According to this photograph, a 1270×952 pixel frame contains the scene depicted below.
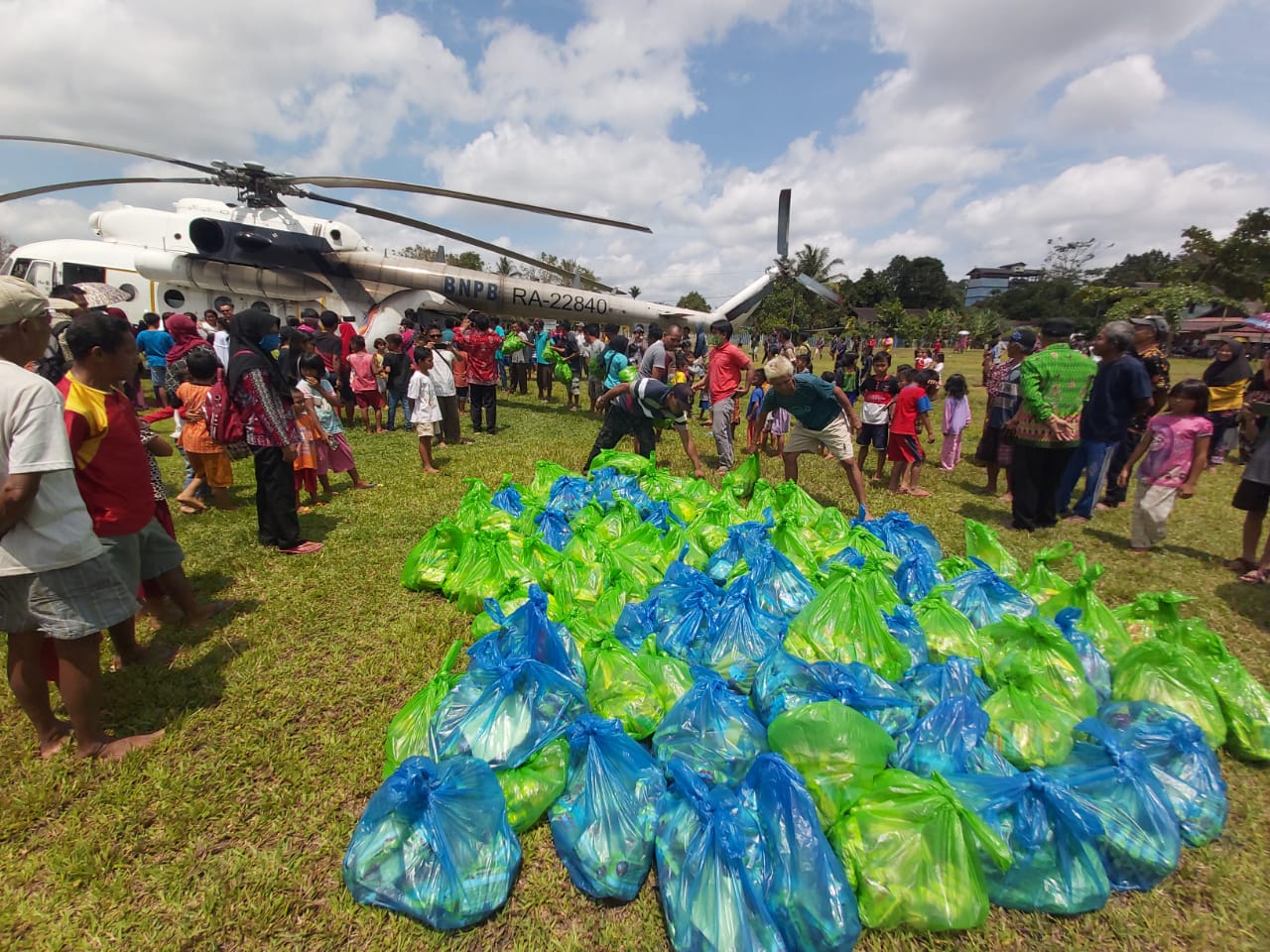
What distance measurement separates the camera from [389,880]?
1667 mm

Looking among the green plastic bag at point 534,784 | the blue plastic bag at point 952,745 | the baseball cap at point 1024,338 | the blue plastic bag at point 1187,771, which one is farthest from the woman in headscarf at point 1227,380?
the green plastic bag at point 534,784

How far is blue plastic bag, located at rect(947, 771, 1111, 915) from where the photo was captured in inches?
66.0

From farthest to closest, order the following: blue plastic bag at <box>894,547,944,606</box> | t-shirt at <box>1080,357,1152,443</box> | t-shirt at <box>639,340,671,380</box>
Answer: t-shirt at <box>639,340,671,380</box> < t-shirt at <box>1080,357,1152,443</box> < blue plastic bag at <box>894,547,944,606</box>

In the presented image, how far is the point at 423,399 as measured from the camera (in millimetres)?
6574

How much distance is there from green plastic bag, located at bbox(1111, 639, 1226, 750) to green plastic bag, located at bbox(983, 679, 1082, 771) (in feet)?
1.73

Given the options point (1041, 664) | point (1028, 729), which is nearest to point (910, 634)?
point (1041, 664)

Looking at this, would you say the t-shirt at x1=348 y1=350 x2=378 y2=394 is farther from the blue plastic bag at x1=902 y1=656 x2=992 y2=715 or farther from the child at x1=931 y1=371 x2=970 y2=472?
the blue plastic bag at x1=902 y1=656 x2=992 y2=715

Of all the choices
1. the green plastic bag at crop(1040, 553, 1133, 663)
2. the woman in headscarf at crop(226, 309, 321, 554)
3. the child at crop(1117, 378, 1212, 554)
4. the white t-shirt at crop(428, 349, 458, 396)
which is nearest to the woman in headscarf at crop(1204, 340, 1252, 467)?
the child at crop(1117, 378, 1212, 554)

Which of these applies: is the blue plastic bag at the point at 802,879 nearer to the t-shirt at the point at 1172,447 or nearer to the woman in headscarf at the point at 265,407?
the woman in headscarf at the point at 265,407

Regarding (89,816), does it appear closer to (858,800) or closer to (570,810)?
(570,810)

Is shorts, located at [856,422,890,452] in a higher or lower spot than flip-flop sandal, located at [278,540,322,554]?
higher

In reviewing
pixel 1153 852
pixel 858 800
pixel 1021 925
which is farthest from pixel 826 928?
pixel 1153 852

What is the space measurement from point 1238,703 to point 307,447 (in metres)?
6.49

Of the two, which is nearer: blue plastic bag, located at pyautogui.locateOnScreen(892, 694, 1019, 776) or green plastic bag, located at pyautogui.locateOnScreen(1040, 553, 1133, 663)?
blue plastic bag, located at pyautogui.locateOnScreen(892, 694, 1019, 776)
